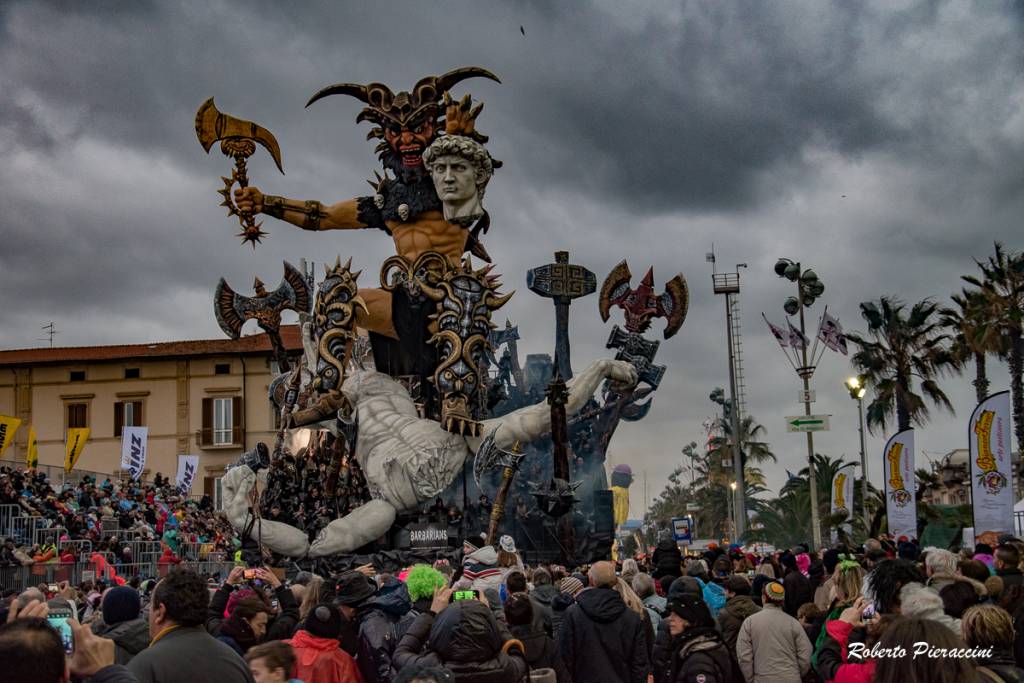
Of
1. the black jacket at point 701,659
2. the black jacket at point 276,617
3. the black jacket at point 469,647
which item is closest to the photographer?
Answer: the black jacket at point 469,647

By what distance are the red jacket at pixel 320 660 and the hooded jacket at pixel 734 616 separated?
331cm

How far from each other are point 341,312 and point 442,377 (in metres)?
2.81

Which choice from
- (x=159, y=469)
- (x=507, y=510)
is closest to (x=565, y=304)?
(x=507, y=510)

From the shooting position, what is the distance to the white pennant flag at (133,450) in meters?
40.0

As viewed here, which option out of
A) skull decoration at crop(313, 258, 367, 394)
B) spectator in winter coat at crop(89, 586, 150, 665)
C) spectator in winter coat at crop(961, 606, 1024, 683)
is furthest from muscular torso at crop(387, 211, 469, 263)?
spectator in winter coat at crop(961, 606, 1024, 683)

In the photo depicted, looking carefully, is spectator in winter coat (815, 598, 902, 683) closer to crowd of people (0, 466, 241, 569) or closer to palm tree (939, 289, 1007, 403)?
crowd of people (0, 466, 241, 569)

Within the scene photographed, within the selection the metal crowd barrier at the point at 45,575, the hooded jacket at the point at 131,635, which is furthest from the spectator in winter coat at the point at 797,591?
the metal crowd barrier at the point at 45,575

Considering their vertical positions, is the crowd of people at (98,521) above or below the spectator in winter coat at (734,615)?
above

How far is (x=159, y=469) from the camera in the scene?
5722cm

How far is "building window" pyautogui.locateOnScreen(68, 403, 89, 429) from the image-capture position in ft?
187

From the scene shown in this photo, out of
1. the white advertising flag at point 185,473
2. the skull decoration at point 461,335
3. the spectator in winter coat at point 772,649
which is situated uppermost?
the skull decoration at point 461,335

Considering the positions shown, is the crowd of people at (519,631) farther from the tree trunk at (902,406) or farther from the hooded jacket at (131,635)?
the tree trunk at (902,406)

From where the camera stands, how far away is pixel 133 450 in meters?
40.3

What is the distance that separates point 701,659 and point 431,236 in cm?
2288
